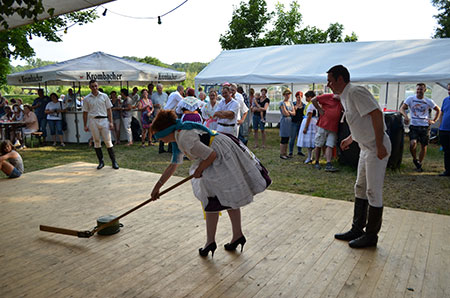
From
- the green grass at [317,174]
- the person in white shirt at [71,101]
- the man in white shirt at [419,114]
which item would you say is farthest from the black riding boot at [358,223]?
the person in white shirt at [71,101]

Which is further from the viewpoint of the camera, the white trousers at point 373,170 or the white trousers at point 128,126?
the white trousers at point 128,126

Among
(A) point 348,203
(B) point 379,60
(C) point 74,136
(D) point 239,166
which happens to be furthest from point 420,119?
(C) point 74,136

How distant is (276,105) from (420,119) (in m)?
10.9

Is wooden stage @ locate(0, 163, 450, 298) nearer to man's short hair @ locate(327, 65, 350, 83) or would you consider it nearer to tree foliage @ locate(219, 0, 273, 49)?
man's short hair @ locate(327, 65, 350, 83)

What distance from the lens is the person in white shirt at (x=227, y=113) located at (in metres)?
6.46

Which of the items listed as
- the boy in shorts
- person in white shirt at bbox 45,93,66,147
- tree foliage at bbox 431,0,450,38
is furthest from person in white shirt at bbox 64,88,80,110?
tree foliage at bbox 431,0,450,38

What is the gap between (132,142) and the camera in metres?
11.6

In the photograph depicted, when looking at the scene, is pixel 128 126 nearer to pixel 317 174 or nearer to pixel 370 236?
pixel 317 174

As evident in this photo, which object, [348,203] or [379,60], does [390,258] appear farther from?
[379,60]

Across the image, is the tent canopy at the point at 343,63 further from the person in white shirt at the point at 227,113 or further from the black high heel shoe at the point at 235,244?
the black high heel shoe at the point at 235,244

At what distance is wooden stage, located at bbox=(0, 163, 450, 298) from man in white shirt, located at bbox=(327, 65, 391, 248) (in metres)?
0.28

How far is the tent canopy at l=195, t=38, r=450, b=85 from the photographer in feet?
33.4

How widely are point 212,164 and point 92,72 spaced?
9.65m

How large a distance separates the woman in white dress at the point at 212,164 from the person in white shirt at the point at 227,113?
350cm
